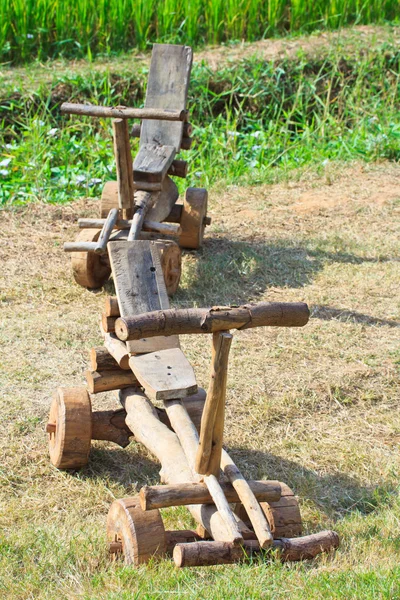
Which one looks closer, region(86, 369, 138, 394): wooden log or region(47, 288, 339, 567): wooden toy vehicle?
region(47, 288, 339, 567): wooden toy vehicle

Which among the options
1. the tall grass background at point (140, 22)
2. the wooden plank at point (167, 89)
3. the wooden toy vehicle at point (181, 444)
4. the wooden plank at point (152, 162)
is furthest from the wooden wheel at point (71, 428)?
the tall grass background at point (140, 22)

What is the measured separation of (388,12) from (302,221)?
5.97 m

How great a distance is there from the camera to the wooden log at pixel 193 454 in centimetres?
310

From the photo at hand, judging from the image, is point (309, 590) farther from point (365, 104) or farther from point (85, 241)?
point (365, 104)

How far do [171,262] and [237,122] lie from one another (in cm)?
464

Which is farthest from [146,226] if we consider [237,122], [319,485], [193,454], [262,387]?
[237,122]

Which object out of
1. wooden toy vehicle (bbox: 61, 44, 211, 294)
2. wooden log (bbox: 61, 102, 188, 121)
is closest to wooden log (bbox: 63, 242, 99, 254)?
wooden toy vehicle (bbox: 61, 44, 211, 294)

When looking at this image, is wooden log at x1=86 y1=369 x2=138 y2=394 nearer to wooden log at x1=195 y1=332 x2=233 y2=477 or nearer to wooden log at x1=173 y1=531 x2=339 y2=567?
wooden log at x1=195 y1=332 x2=233 y2=477

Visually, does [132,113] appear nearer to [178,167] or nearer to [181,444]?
[178,167]

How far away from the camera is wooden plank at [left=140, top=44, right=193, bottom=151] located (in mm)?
6770

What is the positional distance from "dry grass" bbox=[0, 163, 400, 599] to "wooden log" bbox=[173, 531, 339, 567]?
5 centimetres

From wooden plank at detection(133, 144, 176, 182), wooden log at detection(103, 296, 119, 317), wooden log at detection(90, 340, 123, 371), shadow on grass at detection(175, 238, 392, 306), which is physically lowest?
shadow on grass at detection(175, 238, 392, 306)

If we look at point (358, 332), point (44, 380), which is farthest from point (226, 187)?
point (44, 380)

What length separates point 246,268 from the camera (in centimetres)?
679
